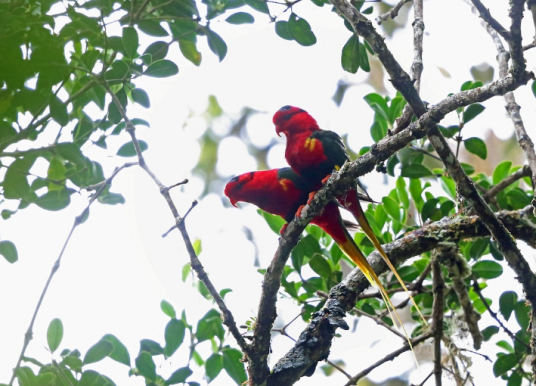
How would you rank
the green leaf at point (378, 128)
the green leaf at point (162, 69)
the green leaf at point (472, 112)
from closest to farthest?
1. the green leaf at point (162, 69)
2. the green leaf at point (472, 112)
3. the green leaf at point (378, 128)

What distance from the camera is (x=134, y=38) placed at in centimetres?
205

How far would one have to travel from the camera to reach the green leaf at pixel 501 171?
296 centimetres

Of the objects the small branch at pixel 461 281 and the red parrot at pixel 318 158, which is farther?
the red parrot at pixel 318 158

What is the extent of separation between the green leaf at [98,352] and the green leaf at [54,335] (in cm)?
15

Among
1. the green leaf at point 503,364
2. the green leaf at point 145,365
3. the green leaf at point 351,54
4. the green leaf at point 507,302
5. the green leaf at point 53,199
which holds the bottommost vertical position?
the green leaf at point 503,364

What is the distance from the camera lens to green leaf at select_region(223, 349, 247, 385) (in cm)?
243

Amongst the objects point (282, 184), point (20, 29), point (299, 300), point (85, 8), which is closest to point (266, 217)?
point (282, 184)

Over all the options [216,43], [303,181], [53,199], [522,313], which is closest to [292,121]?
[303,181]

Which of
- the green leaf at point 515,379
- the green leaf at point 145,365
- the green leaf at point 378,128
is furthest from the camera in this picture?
the green leaf at point 378,128

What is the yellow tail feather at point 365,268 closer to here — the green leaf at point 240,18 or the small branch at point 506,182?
the small branch at point 506,182

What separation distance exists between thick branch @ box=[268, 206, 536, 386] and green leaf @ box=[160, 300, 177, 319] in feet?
2.62

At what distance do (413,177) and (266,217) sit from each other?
31.8 inches

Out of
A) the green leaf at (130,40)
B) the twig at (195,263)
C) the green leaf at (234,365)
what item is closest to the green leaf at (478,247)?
the green leaf at (234,365)

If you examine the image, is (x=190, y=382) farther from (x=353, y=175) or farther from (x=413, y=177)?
(x=413, y=177)
